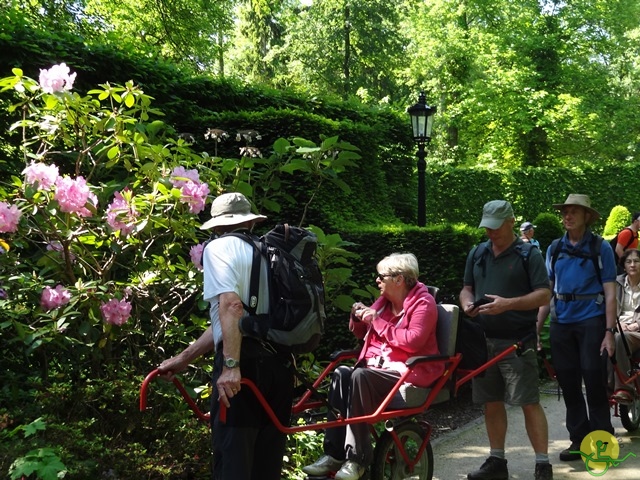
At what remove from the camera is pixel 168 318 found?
532 centimetres

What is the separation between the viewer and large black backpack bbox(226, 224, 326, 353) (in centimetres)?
372

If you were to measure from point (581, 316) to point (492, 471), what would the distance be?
1417 mm

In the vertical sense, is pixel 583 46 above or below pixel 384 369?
above

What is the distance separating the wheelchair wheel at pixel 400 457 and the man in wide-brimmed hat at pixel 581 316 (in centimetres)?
150

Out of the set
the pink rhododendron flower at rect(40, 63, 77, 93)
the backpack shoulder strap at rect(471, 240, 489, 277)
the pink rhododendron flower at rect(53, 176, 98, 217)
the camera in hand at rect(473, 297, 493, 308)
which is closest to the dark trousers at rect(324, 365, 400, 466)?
the camera in hand at rect(473, 297, 493, 308)

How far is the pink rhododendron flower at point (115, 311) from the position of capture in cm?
466

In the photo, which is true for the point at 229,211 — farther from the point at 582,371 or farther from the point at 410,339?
the point at 582,371

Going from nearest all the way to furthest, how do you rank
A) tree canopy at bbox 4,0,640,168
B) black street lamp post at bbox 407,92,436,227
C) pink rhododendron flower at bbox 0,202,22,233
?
pink rhododendron flower at bbox 0,202,22,233 < black street lamp post at bbox 407,92,436,227 < tree canopy at bbox 4,0,640,168

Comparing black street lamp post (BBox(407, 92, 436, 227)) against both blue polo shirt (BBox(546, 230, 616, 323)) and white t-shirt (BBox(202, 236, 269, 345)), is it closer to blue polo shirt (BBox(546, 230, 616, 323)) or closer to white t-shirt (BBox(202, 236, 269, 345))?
blue polo shirt (BBox(546, 230, 616, 323))

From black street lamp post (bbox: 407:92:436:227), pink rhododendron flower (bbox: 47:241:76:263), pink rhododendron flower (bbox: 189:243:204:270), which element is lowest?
pink rhododendron flower (bbox: 189:243:204:270)

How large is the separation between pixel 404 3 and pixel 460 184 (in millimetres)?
10831

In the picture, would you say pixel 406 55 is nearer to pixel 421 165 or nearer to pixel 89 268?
pixel 421 165

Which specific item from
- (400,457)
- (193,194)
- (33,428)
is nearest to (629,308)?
(400,457)

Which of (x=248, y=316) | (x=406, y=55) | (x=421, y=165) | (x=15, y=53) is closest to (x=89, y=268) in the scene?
(x=248, y=316)
